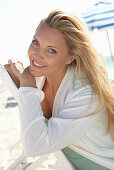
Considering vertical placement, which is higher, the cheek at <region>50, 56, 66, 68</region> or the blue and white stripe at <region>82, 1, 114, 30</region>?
the cheek at <region>50, 56, 66, 68</region>

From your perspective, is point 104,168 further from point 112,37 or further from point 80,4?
point 80,4

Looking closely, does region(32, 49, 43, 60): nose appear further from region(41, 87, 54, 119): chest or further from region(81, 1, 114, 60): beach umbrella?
region(81, 1, 114, 60): beach umbrella

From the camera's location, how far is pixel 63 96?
190 centimetres

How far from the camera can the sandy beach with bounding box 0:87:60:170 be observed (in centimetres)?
363

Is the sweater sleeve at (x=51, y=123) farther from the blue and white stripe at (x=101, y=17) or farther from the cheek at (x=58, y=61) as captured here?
the blue and white stripe at (x=101, y=17)

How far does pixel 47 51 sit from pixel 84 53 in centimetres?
21

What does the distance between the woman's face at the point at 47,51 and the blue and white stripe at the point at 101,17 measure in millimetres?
4851

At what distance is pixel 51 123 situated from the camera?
5.70 ft

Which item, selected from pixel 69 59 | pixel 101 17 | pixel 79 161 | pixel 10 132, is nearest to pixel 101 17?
pixel 101 17

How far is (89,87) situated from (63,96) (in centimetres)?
17

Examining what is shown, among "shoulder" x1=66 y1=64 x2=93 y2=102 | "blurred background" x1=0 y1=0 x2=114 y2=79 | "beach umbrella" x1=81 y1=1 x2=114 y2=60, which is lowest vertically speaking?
"blurred background" x1=0 y1=0 x2=114 y2=79

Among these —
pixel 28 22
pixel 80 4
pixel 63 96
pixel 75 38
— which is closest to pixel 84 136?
pixel 63 96

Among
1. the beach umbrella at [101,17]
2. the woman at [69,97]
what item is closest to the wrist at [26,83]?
the woman at [69,97]

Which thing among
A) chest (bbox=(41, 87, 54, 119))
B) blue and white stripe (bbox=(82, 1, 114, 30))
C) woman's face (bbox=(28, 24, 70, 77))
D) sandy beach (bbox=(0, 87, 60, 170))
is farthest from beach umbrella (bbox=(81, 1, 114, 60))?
woman's face (bbox=(28, 24, 70, 77))
